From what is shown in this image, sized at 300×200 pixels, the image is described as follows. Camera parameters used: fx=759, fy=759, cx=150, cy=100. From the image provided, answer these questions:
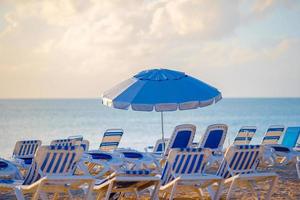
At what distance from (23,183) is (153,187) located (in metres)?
1.37

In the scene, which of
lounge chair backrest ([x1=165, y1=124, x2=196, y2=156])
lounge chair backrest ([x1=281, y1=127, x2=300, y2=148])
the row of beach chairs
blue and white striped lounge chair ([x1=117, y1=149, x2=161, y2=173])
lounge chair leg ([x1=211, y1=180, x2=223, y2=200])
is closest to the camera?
the row of beach chairs

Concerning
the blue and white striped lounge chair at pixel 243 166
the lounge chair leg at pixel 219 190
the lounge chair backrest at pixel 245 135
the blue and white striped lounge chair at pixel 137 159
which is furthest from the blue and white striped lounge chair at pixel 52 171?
the lounge chair backrest at pixel 245 135

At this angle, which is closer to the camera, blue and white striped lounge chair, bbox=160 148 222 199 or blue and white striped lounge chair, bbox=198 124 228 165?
blue and white striped lounge chair, bbox=160 148 222 199

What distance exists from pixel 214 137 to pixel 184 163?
2.62 m

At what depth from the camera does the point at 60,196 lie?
9266mm

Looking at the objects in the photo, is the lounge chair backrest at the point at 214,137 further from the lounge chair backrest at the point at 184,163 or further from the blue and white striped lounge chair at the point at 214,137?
the lounge chair backrest at the point at 184,163

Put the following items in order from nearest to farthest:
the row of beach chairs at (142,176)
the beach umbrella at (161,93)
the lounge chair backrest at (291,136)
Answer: the row of beach chairs at (142,176)
the beach umbrella at (161,93)
the lounge chair backrest at (291,136)

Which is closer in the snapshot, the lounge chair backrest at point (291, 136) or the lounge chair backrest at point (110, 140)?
the lounge chair backrest at point (110, 140)

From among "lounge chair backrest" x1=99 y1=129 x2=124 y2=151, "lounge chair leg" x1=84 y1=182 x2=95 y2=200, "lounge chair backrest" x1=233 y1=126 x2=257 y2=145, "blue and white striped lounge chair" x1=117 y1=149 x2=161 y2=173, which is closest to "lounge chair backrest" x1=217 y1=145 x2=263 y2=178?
"lounge chair leg" x1=84 y1=182 x2=95 y2=200

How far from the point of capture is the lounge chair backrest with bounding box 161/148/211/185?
24.5 ft

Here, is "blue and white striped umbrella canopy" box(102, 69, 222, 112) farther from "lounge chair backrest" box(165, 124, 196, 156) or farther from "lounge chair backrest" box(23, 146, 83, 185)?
"lounge chair backrest" box(23, 146, 83, 185)

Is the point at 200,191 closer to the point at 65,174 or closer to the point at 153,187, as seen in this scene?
the point at 153,187

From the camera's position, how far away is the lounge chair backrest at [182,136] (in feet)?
31.2

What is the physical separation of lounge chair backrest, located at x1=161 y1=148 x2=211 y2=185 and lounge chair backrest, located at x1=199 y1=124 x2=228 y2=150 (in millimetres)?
2393
